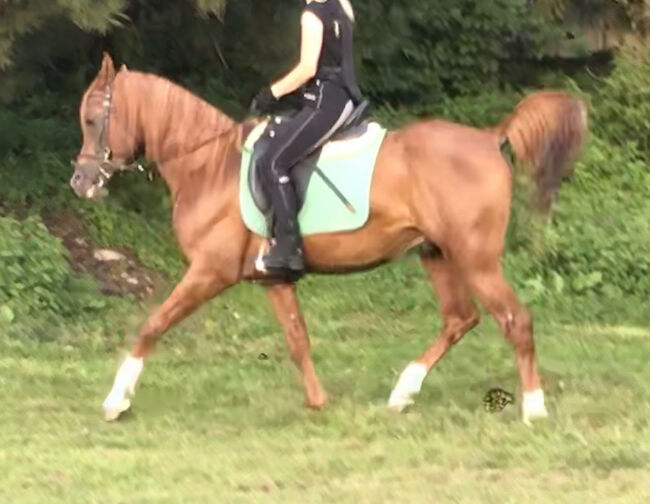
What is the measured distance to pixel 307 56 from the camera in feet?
23.0

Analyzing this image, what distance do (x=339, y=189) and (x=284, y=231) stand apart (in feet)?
1.24

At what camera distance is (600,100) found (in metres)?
13.9

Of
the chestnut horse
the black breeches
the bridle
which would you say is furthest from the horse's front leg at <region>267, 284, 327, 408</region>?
the bridle

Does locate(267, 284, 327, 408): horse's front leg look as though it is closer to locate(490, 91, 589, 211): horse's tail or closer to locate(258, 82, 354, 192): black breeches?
locate(258, 82, 354, 192): black breeches

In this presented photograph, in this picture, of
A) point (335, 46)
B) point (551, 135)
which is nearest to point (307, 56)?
point (335, 46)

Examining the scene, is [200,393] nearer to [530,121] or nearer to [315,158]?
[315,158]

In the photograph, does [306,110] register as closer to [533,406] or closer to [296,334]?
[296,334]

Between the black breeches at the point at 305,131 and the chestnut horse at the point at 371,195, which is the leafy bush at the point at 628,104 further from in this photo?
the black breeches at the point at 305,131

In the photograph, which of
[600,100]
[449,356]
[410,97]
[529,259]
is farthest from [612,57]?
[449,356]

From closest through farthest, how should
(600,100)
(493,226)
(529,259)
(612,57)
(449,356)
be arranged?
(493,226)
(449,356)
(529,259)
(600,100)
(612,57)

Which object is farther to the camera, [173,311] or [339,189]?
[173,311]

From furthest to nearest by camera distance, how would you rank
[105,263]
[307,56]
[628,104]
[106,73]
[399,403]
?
[628,104] → [105,263] → [399,403] → [106,73] → [307,56]

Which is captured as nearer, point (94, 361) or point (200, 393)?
point (200, 393)

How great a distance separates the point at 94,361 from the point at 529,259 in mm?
4436
